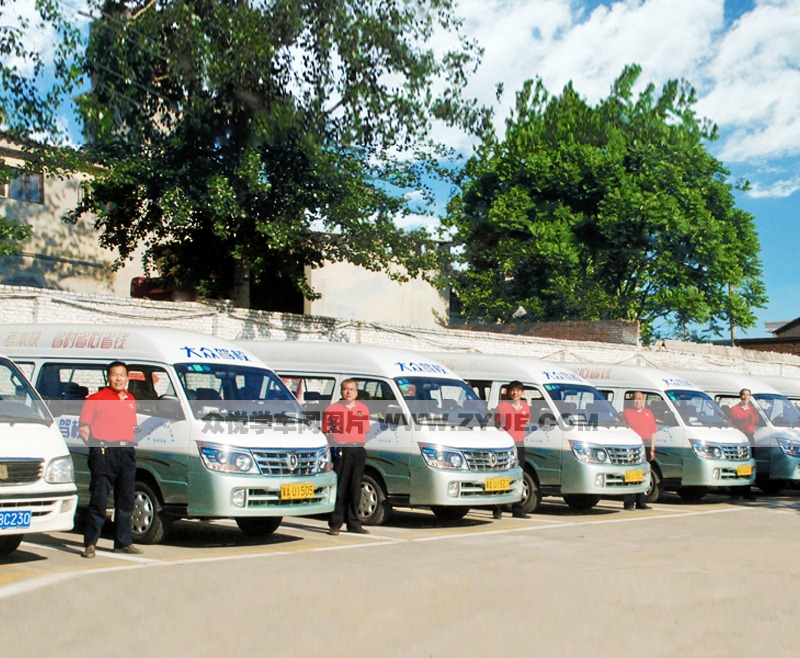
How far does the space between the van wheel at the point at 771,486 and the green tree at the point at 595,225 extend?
78.0 feet

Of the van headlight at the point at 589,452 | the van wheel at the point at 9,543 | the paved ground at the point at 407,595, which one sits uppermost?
the van headlight at the point at 589,452

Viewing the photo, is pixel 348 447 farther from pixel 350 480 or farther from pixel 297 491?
pixel 297 491

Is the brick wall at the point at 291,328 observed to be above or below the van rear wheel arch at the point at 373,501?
above

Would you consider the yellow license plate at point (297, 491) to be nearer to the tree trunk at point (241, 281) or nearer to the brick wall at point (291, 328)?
the brick wall at point (291, 328)

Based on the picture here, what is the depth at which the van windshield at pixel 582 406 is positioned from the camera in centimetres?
1623

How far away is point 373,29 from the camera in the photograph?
26.1 m

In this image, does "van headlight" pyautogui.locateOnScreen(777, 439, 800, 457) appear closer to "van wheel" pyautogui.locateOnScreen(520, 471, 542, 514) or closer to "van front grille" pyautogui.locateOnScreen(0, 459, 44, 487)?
"van wheel" pyautogui.locateOnScreen(520, 471, 542, 514)

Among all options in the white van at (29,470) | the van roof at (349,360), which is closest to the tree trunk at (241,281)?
the van roof at (349,360)

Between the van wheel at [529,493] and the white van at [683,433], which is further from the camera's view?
the white van at [683,433]

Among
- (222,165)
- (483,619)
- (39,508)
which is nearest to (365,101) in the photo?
(222,165)

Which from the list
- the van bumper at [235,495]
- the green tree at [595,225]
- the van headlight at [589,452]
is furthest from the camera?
the green tree at [595,225]

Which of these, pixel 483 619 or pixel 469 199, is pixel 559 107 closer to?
pixel 469 199

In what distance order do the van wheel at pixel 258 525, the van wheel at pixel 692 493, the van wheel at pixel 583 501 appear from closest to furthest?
the van wheel at pixel 258 525
the van wheel at pixel 583 501
the van wheel at pixel 692 493

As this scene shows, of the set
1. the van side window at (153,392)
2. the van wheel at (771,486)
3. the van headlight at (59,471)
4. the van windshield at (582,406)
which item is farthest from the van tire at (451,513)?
the van wheel at (771,486)
